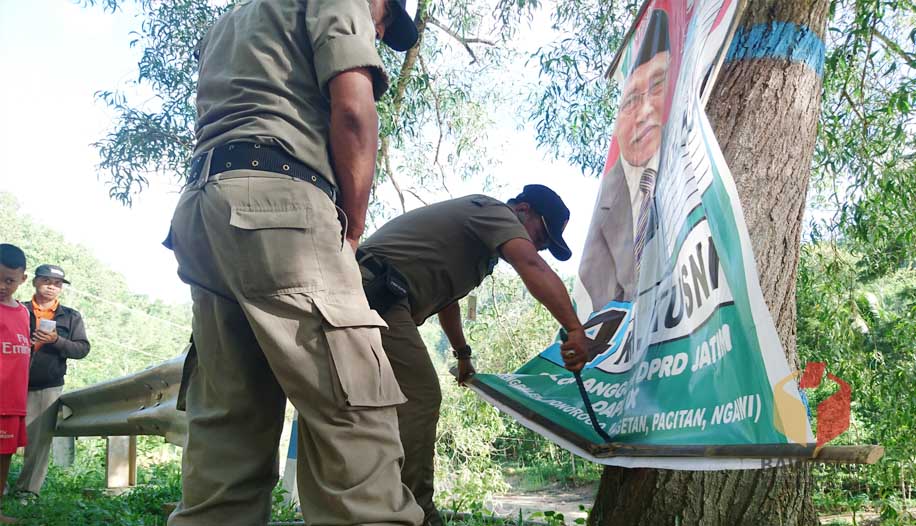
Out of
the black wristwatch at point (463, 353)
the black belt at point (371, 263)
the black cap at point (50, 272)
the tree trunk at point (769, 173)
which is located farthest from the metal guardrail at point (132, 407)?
the tree trunk at point (769, 173)

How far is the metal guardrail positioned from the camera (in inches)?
182

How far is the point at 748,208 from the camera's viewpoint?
2920 mm

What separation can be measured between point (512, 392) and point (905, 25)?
596 cm

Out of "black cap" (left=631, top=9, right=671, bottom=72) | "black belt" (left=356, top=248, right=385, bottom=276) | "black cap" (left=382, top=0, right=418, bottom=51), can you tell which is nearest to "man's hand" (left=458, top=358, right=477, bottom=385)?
"black belt" (left=356, top=248, right=385, bottom=276)

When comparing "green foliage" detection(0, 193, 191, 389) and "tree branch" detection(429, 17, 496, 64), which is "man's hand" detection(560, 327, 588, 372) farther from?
"green foliage" detection(0, 193, 191, 389)

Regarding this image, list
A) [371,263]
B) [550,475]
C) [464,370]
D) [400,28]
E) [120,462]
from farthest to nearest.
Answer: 1. [550,475]
2. [120,462]
3. [464,370]
4. [371,263]
5. [400,28]

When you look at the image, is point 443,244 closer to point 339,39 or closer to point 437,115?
point 339,39

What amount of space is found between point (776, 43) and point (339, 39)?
1906 mm

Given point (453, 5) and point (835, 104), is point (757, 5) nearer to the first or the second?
point (835, 104)

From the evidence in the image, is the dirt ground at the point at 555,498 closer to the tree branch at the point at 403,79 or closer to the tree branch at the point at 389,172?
the tree branch at the point at 389,172

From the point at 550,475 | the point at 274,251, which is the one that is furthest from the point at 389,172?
the point at 550,475

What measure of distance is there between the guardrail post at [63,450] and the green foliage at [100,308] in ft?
27.1

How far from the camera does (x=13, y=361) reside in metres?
4.96

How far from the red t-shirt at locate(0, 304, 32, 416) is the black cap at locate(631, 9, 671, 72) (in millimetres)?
4292
